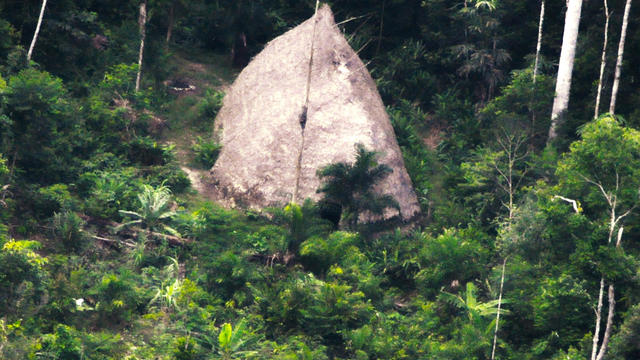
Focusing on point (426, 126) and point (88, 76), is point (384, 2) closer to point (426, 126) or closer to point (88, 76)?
point (426, 126)

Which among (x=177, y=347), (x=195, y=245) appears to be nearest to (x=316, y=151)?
(x=195, y=245)

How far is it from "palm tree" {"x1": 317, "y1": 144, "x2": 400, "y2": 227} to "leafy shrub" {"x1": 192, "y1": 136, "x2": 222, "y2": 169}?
12.9 feet

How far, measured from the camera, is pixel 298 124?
71.2 feet

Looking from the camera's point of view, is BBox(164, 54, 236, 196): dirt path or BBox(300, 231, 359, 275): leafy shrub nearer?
BBox(300, 231, 359, 275): leafy shrub

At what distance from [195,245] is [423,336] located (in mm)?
5863

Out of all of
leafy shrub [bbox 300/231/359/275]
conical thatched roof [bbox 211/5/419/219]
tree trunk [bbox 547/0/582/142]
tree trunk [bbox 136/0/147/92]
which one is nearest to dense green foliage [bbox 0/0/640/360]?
leafy shrub [bbox 300/231/359/275]

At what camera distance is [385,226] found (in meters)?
20.3

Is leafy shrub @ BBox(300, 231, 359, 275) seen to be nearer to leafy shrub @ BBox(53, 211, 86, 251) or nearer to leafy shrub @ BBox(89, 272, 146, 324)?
leafy shrub @ BBox(89, 272, 146, 324)

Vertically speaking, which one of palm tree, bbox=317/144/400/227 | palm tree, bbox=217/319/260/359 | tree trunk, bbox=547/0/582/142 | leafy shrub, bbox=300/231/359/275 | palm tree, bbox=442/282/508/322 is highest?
tree trunk, bbox=547/0/582/142

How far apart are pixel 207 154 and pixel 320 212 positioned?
14.0 ft

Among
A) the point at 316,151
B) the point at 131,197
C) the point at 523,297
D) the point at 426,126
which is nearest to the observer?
the point at 523,297

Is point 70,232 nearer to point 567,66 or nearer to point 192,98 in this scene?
point 192,98

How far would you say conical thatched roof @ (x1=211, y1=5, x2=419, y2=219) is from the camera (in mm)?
20875

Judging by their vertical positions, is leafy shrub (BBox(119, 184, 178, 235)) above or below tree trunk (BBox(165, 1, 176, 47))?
below
